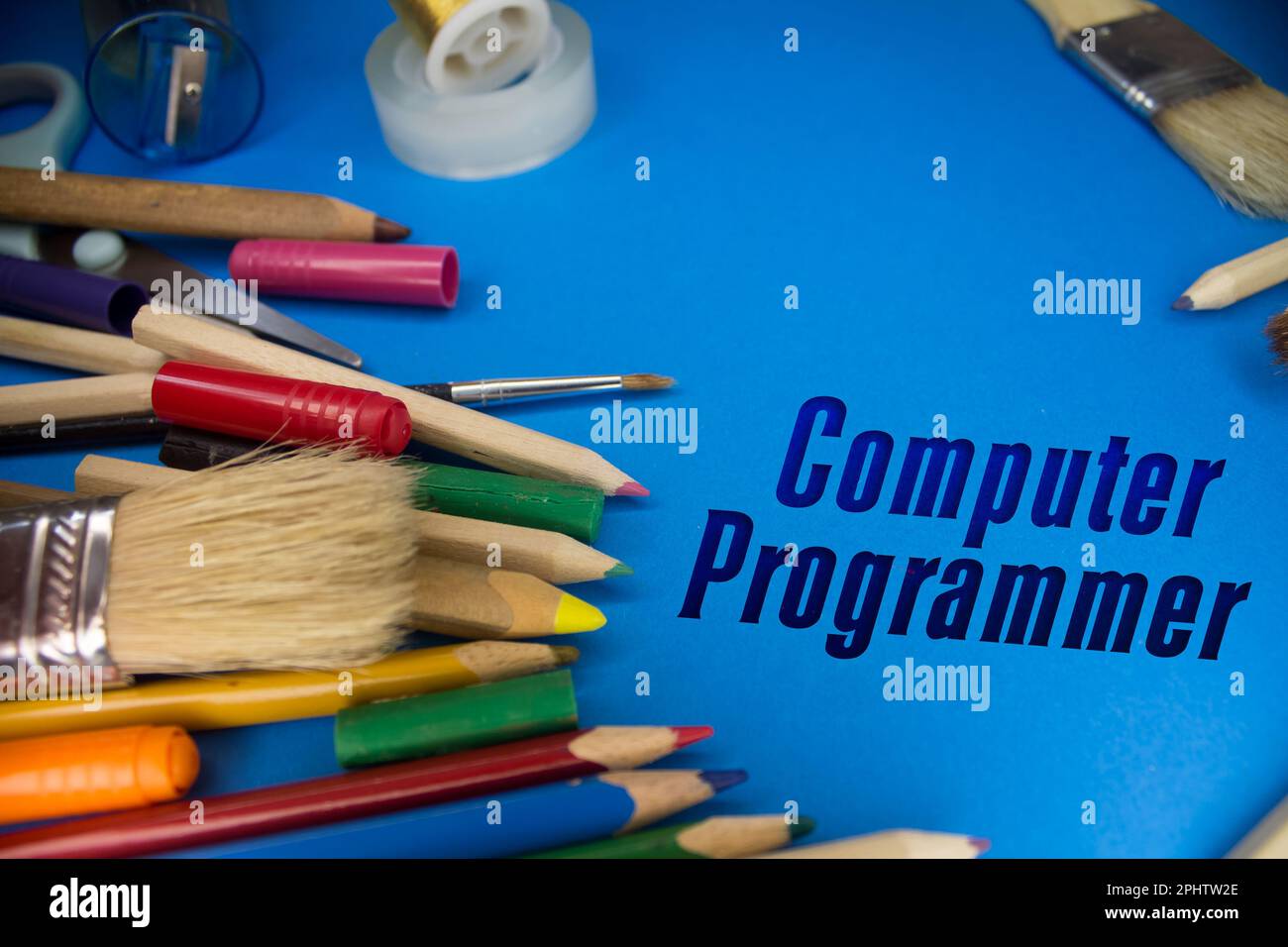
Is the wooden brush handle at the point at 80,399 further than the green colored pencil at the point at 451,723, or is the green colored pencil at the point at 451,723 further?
the wooden brush handle at the point at 80,399

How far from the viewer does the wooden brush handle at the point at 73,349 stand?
108 cm

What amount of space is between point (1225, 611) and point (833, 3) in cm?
82

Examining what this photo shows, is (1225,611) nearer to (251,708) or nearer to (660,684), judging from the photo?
(660,684)

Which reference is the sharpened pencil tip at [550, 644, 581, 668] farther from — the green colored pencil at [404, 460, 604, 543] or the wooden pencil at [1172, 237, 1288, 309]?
the wooden pencil at [1172, 237, 1288, 309]

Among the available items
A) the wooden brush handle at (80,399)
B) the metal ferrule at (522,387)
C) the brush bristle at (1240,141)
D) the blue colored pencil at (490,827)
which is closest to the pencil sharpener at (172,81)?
the wooden brush handle at (80,399)

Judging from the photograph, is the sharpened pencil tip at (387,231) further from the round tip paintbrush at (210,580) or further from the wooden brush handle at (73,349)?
the round tip paintbrush at (210,580)

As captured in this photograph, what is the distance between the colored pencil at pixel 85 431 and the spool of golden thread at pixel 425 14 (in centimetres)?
43

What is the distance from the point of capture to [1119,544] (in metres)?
0.97

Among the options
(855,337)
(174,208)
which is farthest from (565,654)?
(174,208)

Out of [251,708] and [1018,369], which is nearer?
[251,708]

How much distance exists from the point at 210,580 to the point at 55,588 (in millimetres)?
101

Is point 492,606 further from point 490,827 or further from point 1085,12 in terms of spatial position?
point 1085,12

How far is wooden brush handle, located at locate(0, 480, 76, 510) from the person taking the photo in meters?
0.96
